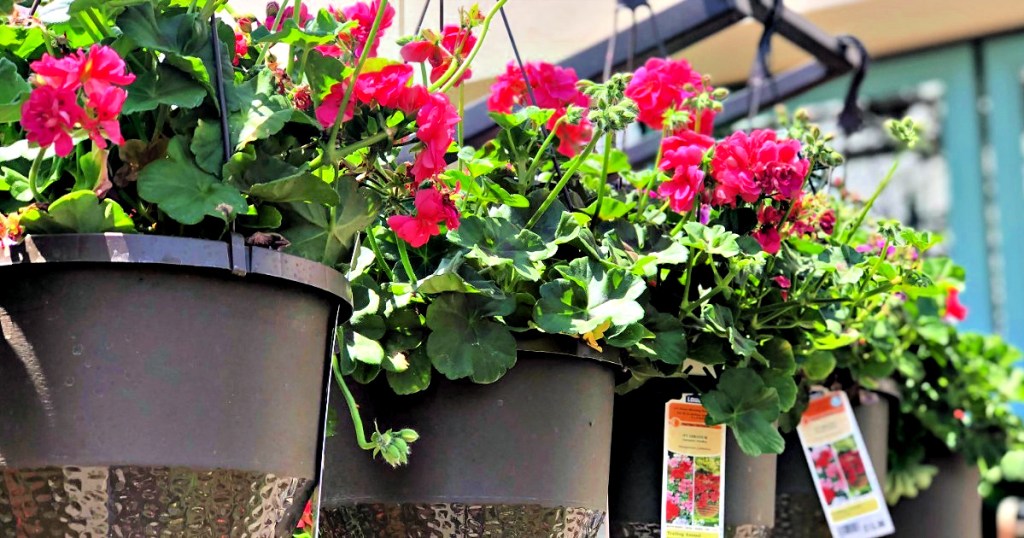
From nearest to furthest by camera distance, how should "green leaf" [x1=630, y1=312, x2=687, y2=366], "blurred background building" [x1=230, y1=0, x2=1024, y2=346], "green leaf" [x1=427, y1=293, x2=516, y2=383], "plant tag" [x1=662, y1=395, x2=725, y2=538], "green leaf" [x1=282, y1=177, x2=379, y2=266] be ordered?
1. "green leaf" [x1=282, y1=177, x2=379, y2=266]
2. "green leaf" [x1=427, y1=293, x2=516, y2=383]
3. "green leaf" [x1=630, y1=312, x2=687, y2=366]
4. "plant tag" [x1=662, y1=395, x2=725, y2=538]
5. "blurred background building" [x1=230, y1=0, x2=1024, y2=346]

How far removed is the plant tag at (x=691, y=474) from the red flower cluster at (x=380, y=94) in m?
0.48

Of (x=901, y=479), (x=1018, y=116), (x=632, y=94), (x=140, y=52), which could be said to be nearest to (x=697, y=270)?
(x=632, y=94)

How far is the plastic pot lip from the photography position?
0.70 metres

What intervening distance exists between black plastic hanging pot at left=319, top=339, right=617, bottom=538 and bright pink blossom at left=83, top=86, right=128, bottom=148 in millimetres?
338

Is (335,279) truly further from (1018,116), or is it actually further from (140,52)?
(1018,116)

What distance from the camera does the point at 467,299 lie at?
96cm

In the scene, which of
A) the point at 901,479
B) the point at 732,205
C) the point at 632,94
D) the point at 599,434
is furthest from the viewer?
the point at 901,479

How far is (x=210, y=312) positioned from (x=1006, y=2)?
330 centimetres

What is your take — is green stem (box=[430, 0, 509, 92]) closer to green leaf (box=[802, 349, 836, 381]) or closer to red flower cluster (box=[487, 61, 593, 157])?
red flower cluster (box=[487, 61, 593, 157])

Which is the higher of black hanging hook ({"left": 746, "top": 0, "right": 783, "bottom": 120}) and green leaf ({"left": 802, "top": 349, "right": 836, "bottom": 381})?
black hanging hook ({"left": 746, "top": 0, "right": 783, "bottom": 120})

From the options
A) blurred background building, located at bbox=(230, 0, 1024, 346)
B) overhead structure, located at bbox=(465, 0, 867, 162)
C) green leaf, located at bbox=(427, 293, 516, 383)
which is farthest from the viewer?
blurred background building, located at bbox=(230, 0, 1024, 346)

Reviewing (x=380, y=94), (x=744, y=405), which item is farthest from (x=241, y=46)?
(x=744, y=405)

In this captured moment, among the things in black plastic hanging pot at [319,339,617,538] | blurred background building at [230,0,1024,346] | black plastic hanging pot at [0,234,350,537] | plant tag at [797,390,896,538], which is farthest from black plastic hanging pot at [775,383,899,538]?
blurred background building at [230,0,1024,346]

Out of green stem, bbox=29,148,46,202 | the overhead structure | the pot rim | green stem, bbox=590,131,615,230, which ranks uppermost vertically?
the overhead structure
